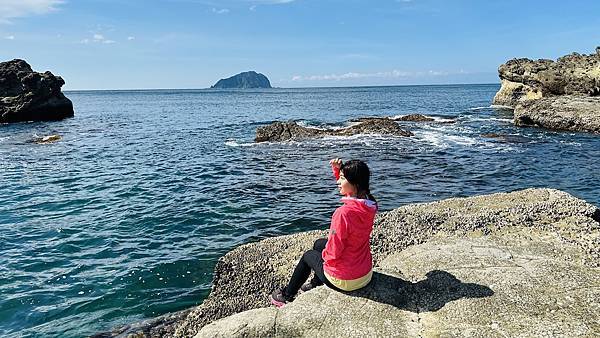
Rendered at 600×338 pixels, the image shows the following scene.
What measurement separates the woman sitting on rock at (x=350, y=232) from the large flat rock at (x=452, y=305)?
0.73ft

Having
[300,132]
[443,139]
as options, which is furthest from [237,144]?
[443,139]

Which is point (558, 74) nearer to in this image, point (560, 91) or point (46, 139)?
point (560, 91)

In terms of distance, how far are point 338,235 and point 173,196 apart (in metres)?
15.4

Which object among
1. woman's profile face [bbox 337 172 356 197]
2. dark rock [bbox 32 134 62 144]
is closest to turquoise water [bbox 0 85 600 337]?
dark rock [bbox 32 134 62 144]

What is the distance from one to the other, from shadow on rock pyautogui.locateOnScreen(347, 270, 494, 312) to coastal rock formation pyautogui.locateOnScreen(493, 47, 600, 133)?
39431 millimetres

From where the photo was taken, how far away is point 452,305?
23.5 feet

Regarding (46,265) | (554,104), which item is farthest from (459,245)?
(554,104)

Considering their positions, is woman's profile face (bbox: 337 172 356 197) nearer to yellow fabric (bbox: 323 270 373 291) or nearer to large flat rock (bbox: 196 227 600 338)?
yellow fabric (bbox: 323 270 373 291)

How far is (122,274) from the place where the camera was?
43.0 feet

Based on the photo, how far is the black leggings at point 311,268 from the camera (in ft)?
26.9

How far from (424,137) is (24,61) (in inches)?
2600

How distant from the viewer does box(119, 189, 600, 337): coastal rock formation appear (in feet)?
22.3

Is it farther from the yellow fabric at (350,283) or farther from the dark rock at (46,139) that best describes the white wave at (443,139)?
the dark rock at (46,139)

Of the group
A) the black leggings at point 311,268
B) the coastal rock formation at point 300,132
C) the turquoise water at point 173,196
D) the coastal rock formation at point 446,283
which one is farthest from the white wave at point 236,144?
the black leggings at point 311,268
